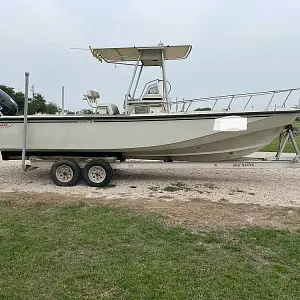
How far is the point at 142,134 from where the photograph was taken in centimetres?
719

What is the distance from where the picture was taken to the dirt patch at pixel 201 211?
15.4ft

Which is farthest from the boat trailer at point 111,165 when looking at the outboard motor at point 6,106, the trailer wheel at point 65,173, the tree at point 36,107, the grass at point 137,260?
the grass at point 137,260

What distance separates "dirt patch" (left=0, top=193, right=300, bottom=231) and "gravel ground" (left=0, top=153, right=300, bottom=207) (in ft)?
0.79

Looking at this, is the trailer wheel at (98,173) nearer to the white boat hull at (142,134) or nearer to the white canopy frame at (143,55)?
the white boat hull at (142,134)

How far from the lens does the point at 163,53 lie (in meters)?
7.90

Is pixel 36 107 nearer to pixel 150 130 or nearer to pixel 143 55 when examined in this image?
pixel 143 55

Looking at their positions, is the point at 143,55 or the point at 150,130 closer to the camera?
the point at 150,130

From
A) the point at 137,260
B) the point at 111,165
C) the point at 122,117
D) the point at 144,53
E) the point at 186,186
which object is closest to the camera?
the point at 137,260

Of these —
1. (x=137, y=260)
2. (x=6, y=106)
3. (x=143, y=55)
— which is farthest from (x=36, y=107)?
(x=137, y=260)

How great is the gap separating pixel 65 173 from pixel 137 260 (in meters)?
4.22

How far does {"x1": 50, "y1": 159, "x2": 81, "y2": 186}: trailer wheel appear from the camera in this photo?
726cm

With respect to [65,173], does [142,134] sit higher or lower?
higher

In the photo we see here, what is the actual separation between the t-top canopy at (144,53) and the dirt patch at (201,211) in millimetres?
3444

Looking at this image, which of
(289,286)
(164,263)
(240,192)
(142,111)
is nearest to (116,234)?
(164,263)
